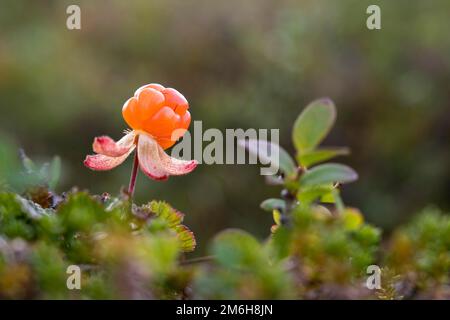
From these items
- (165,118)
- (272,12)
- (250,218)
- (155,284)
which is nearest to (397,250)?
(155,284)

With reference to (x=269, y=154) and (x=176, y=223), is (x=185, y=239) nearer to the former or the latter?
(x=176, y=223)

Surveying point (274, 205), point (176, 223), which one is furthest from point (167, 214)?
point (274, 205)

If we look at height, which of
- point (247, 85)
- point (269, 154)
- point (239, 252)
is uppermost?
point (247, 85)

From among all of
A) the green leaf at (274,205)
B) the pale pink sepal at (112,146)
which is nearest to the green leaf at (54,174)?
the pale pink sepal at (112,146)

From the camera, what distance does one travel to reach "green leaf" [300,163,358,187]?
58 centimetres

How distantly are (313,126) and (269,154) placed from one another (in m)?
0.05

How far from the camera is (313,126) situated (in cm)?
60

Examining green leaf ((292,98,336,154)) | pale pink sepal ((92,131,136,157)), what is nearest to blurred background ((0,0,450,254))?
pale pink sepal ((92,131,136,157))

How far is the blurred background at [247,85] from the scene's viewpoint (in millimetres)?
3473

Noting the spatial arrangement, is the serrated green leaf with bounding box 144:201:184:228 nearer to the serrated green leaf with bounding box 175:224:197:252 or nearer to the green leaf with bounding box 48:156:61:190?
the serrated green leaf with bounding box 175:224:197:252

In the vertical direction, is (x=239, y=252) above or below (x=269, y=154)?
below

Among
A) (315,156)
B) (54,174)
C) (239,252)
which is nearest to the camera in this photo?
(239,252)

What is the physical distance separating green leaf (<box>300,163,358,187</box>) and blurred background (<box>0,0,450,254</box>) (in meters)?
2.75
